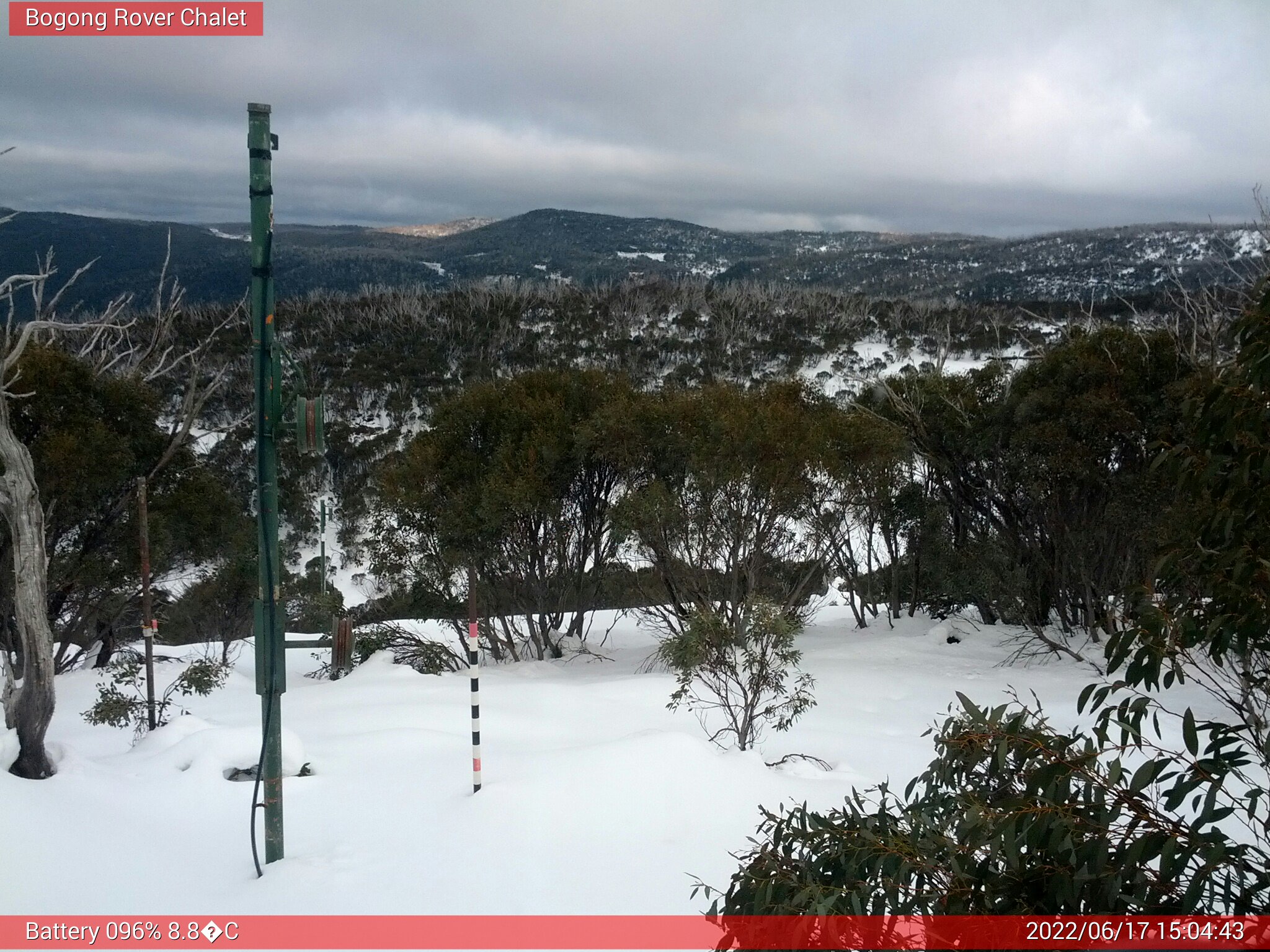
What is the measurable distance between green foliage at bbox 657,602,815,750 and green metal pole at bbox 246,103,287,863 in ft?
13.2

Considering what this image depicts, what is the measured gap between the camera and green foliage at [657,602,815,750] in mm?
8156

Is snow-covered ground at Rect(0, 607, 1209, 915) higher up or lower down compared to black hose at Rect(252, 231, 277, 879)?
lower down

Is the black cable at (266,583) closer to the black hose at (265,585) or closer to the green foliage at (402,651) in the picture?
the black hose at (265,585)

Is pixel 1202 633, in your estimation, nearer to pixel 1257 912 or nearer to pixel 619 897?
pixel 1257 912

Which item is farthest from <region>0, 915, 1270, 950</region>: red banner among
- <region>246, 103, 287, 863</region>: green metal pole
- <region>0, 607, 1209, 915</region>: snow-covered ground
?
<region>246, 103, 287, 863</region>: green metal pole

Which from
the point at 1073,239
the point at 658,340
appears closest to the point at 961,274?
the point at 1073,239

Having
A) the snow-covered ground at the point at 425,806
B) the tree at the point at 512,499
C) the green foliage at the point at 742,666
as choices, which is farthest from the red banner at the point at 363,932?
the tree at the point at 512,499

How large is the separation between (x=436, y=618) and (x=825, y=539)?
6723 mm

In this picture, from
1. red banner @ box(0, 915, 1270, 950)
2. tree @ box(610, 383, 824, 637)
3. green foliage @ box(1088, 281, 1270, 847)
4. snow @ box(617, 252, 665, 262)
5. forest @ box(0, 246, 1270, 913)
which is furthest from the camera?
snow @ box(617, 252, 665, 262)

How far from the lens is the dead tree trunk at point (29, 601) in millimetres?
5996

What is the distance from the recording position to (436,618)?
15.0 meters

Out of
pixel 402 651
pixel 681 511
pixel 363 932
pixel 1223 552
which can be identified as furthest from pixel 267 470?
pixel 402 651

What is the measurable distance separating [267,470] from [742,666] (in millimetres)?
5594

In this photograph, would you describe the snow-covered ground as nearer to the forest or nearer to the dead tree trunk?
the dead tree trunk
